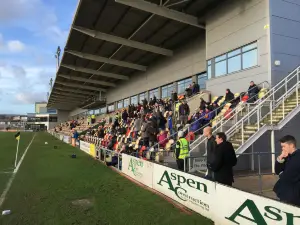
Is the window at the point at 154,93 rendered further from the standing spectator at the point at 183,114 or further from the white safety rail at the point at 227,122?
the white safety rail at the point at 227,122

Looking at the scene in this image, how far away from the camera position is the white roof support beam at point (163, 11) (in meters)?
17.3

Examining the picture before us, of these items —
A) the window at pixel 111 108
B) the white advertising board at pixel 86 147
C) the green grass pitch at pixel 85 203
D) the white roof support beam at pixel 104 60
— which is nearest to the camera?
the green grass pitch at pixel 85 203

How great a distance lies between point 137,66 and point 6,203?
84.8ft

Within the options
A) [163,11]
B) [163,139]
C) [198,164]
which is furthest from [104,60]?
[198,164]

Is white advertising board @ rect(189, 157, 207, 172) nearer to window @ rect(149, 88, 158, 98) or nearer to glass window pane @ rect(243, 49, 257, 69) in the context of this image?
glass window pane @ rect(243, 49, 257, 69)

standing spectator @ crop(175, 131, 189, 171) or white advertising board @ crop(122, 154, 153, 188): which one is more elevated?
standing spectator @ crop(175, 131, 189, 171)

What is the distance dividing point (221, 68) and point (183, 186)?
38.4 ft

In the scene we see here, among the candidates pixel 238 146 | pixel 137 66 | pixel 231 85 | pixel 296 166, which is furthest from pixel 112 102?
pixel 296 166

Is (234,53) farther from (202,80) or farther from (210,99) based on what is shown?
(202,80)

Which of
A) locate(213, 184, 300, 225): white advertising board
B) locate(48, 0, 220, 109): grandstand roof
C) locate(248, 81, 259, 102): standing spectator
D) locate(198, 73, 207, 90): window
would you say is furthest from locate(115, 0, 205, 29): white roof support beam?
locate(213, 184, 300, 225): white advertising board

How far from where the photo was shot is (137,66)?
106ft

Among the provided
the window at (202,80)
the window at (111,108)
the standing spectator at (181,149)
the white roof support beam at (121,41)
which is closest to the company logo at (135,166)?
the standing spectator at (181,149)

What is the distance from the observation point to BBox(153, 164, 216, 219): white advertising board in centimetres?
627

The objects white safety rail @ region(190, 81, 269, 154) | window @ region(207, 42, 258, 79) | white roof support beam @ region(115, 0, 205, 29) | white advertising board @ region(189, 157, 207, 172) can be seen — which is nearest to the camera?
white advertising board @ region(189, 157, 207, 172)
